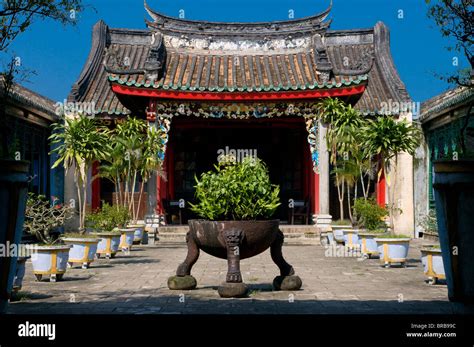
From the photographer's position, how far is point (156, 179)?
1767 centimetres

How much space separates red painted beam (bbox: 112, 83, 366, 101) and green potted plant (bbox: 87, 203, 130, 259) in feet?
12.8

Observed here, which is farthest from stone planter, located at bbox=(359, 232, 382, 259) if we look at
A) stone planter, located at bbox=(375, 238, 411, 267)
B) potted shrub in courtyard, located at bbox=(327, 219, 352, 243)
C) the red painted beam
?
the red painted beam

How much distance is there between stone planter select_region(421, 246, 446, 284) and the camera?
339 inches

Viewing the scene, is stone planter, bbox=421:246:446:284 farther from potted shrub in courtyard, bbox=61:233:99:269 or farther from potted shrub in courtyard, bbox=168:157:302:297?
potted shrub in courtyard, bbox=61:233:99:269

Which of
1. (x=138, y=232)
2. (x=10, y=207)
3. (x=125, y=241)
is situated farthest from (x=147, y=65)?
(x=10, y=207)

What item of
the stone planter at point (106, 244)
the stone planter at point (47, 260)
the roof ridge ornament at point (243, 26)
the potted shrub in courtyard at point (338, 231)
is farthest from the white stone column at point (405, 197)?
the stone planter at point (47, 260)

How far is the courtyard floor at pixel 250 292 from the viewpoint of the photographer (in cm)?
651

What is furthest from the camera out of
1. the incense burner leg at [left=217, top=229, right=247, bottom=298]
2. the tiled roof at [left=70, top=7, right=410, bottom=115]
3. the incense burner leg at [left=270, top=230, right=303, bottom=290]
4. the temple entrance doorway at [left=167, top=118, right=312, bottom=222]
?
the temple entrance doorway at [left=167, top=118, right=312, bottom=222]

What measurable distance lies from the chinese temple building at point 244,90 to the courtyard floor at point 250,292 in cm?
623

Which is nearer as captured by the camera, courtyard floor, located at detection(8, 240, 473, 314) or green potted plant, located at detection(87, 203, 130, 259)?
courtyard floor, located at detection(8, 240, 473, 314)

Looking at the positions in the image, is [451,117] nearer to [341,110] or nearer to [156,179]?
[341,110]

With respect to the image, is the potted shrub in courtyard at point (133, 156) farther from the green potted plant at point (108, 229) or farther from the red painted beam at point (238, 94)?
the red painted beam at point (238, 94)
